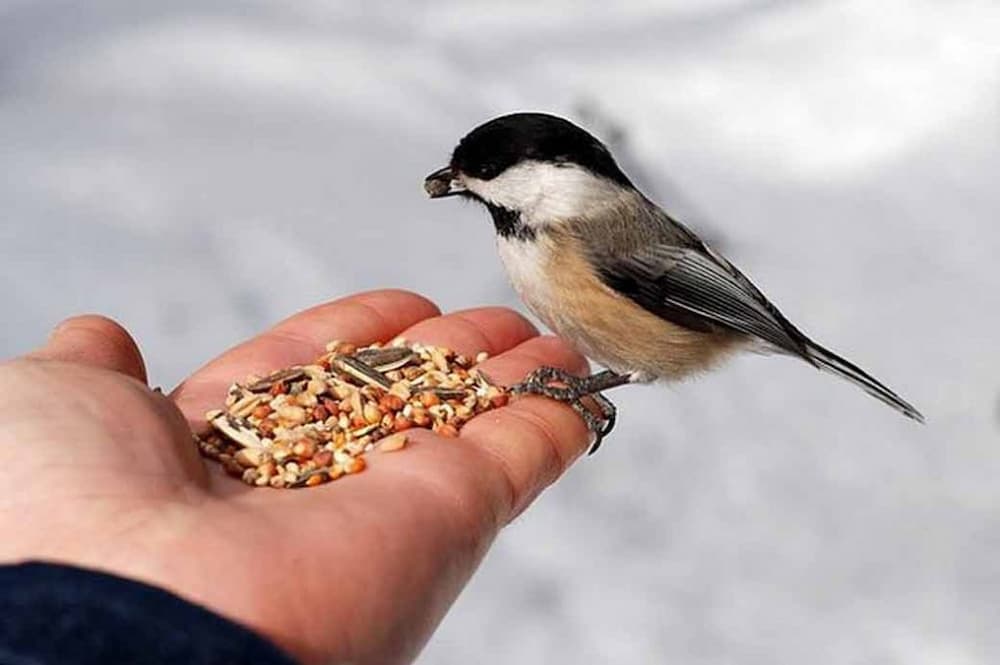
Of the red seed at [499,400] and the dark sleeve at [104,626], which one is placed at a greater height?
the red seed at [499,400]

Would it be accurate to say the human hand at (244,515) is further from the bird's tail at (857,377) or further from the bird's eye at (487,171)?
the bird's tail at (857,377)

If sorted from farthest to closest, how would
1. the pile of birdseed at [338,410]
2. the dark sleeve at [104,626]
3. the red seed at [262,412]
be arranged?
1. the red seed at [262,412]
2. the pile of birdseed at [338,410]
3. the dark sleeve at [104,626]

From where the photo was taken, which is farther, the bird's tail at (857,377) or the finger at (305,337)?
the bird's tail at (857,377)

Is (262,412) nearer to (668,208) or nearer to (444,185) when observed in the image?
(444,185)

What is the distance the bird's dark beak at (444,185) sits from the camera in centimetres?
148

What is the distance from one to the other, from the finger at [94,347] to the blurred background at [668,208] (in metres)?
0.76

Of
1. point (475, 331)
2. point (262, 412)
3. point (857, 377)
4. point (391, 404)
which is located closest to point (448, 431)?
point (391, 404)

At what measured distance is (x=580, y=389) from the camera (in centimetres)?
150

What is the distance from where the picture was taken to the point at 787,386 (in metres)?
2.34

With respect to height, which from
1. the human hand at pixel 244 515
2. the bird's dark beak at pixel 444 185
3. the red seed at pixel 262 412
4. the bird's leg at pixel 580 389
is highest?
the bird's dark beak at pixel 444 185

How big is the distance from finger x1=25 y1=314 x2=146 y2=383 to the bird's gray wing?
1.57ft

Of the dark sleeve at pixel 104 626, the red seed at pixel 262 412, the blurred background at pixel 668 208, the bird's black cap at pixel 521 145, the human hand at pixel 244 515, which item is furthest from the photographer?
the blurred background at pixel 668 208

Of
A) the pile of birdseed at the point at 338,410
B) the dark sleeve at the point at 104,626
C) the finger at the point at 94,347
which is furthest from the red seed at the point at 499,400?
the dark sleeve at the point at 104,626

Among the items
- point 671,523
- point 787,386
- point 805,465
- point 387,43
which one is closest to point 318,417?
point 671,523
